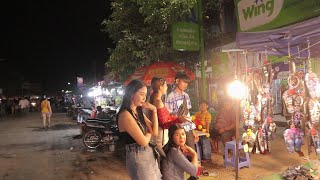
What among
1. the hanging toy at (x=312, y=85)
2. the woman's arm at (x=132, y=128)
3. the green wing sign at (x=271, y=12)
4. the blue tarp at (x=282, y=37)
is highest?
the green wing sign at (x=271, y=12)

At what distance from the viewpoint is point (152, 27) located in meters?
11.0

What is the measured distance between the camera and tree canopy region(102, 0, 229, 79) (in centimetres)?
1023

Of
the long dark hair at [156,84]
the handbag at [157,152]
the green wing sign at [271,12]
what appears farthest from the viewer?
the long dark hair at [156,84]

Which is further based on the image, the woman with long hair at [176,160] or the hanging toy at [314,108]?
the hanging toy at [314,108]

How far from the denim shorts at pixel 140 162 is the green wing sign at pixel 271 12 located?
2550 mm

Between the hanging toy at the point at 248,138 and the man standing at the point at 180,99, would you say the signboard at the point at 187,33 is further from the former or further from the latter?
the hanging toy at the point at 248,138

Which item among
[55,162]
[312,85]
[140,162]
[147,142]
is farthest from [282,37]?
[55,162]

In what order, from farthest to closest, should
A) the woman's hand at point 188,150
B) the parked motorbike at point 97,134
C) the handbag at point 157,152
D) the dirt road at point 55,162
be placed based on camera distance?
the parked motorbike at point 97,134
the dirt road at point 55,162
the woman's hand at point 188,150
the handbag at point 157,152

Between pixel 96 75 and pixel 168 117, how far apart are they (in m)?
45.6

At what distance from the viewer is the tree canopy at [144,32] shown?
33.6ft

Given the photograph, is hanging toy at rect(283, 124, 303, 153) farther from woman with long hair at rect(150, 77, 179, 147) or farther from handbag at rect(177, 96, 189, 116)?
woman with long hair at rect(150, 77, 179, 147)

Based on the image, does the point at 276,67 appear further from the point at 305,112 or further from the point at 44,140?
the point at 44,140

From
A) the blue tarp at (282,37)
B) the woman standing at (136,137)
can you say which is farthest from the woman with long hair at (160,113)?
the blue tarp at (282,37)

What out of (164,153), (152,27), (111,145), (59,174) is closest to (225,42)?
(152,27)
